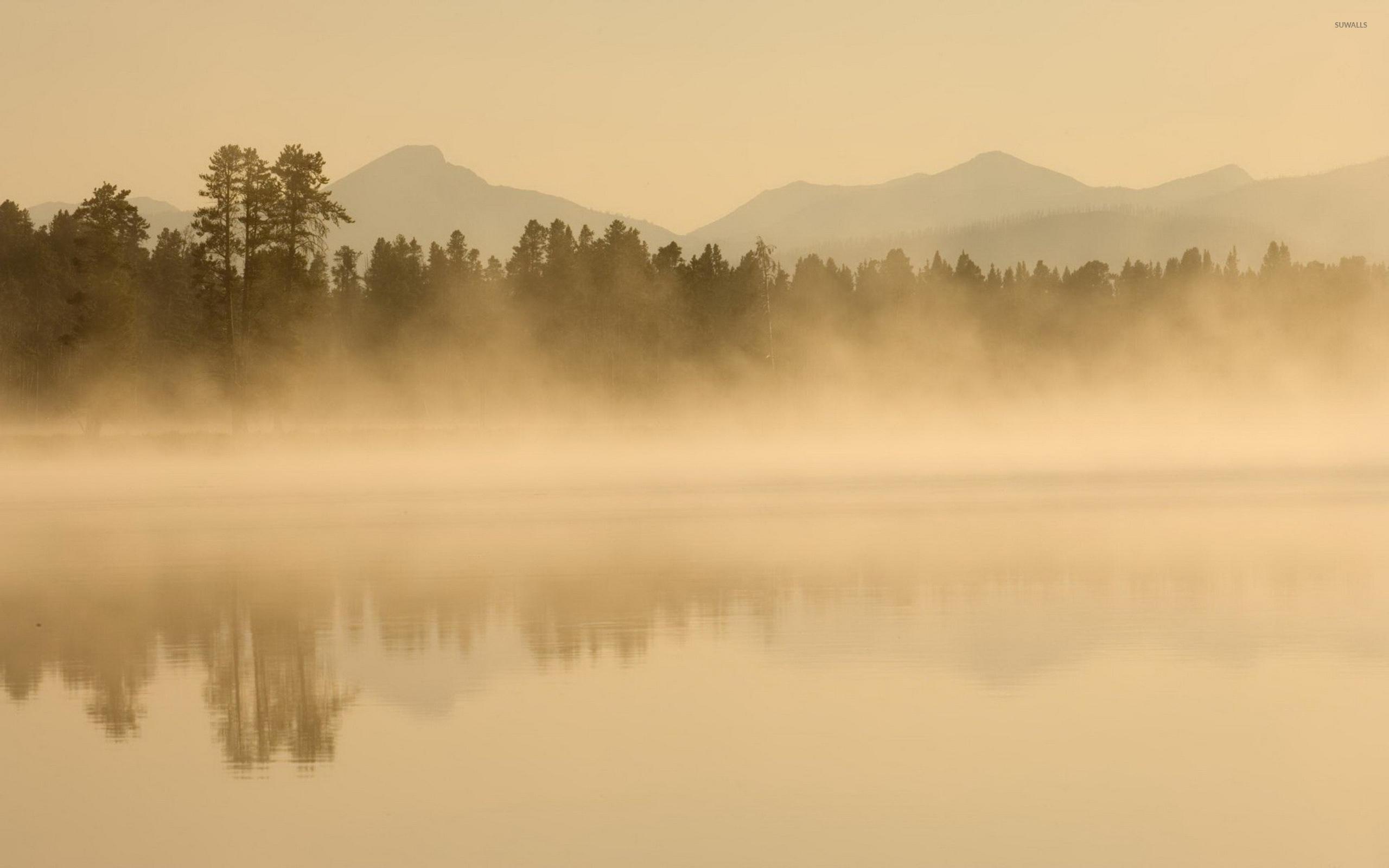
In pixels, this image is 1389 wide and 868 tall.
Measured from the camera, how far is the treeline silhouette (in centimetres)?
8306

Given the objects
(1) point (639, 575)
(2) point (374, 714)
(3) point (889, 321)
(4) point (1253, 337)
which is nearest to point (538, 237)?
(3) point (889, 321)

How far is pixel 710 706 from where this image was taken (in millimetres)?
14891

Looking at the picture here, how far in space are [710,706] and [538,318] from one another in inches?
4514

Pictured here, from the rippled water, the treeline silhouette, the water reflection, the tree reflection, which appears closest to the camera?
the rippled water

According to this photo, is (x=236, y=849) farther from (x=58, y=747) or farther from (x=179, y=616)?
(x=179, y=616)

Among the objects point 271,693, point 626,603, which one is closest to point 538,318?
point 626,603

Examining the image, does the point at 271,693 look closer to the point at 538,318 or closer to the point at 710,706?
the point at 710,706

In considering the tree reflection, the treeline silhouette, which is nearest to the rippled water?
the tree reflection

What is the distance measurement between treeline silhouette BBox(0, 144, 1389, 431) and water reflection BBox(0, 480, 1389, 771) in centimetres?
4903

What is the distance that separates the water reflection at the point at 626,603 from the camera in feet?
54.9

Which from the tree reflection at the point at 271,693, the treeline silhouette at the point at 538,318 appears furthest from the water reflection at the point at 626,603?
the treeline silhouette at the point at 538,318

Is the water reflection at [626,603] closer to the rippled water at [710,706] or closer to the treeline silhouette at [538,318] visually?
the rippled water at [710,706]

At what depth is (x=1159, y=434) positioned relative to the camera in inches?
4250

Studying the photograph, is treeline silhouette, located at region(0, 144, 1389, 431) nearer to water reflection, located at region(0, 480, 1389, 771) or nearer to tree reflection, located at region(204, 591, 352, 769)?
water reflection, located at region(0, 480, 1389, 771)
